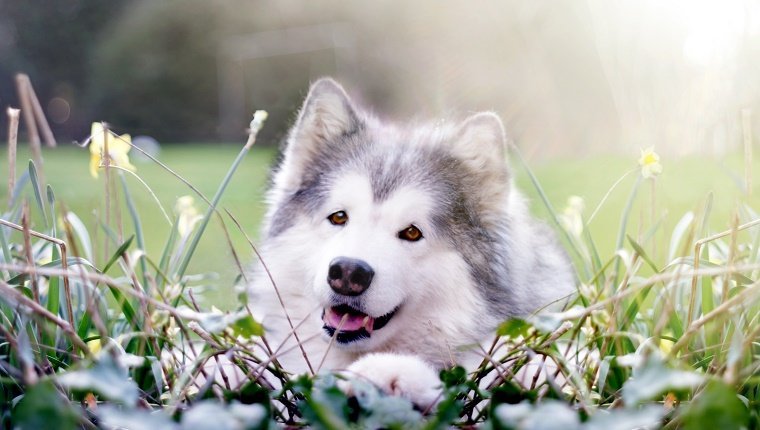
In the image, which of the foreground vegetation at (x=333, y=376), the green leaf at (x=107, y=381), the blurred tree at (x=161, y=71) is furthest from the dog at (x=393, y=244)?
the blurred tree at (x=161, y=71)

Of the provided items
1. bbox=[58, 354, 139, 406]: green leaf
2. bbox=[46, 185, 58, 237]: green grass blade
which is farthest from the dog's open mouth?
bbox=[58, 354, 139, 406]: green leaf

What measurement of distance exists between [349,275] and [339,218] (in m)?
0.33

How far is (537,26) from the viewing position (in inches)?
315

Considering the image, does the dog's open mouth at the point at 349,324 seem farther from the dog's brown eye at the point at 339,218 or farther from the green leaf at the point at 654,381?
the green leaf at the point at 654,381

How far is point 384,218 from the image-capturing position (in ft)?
7.18

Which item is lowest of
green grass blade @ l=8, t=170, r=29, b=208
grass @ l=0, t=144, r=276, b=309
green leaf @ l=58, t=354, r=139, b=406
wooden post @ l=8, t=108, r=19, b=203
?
grass @ l=0, t=144, r=276, b=309

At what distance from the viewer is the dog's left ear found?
236 centimetres

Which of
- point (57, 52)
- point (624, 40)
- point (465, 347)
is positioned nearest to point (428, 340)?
point (465, 347)

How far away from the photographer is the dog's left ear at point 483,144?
236 cm

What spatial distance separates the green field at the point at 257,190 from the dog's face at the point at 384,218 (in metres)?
0.36

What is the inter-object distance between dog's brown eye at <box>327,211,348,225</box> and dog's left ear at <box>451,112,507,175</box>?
1.39 feet

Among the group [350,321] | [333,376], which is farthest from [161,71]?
[333,376]

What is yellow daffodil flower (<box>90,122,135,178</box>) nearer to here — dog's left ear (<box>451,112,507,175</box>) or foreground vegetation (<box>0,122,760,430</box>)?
foreground vegetation (<box>0,122,760,430</box>)

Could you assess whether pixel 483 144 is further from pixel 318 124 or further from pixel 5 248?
pixel 5 248
